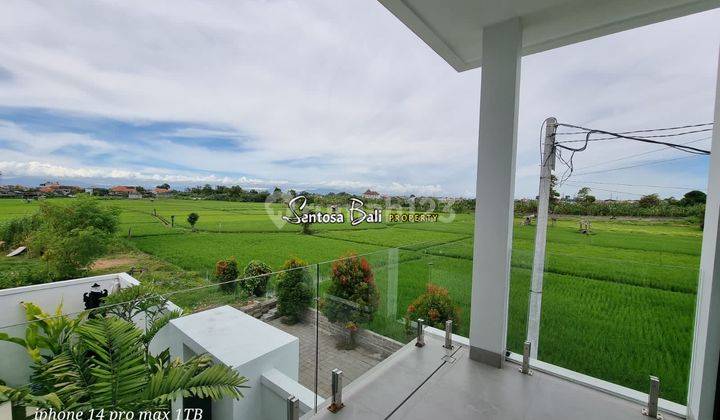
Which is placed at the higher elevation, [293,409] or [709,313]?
[709,313]

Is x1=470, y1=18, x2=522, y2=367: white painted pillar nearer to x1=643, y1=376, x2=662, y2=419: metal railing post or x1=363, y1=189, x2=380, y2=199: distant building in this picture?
x1=643, y1=376, x2=662, y2=419: metal railing post

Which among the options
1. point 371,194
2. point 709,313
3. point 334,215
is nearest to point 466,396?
point 709,313

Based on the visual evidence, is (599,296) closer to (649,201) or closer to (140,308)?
(649,201)

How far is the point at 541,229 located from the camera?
115 inches

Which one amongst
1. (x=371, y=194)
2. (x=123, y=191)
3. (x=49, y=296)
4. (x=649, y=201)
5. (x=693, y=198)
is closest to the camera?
(x=693, y=198)

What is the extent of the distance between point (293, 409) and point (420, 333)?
1367mm

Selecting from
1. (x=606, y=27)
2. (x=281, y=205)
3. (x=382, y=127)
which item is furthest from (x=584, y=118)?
(x=281, y=205)

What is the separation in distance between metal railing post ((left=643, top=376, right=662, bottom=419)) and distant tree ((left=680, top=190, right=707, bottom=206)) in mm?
2285

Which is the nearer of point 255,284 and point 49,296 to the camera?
point 255,284

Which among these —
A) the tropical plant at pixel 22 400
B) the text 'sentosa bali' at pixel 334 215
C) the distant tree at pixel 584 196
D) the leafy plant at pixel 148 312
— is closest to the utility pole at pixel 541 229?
the distant tree at pixel 584 196

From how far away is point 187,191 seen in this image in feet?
41.9

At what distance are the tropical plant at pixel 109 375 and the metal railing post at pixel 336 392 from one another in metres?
0.69

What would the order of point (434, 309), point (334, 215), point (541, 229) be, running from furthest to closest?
point (334, 215) → point (541, 229) → point (434, 309)

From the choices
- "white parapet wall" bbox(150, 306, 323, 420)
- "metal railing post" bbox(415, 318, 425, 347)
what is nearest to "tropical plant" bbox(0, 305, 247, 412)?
"white parapet wall" bbox(150, 306, 323, 420)
